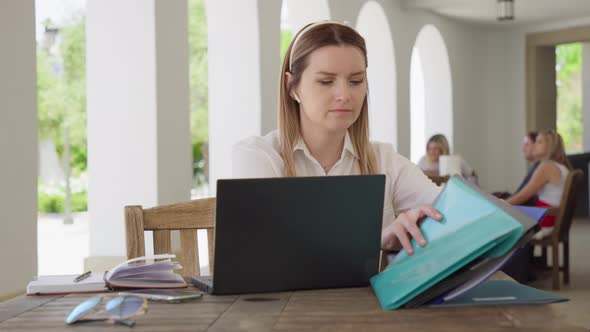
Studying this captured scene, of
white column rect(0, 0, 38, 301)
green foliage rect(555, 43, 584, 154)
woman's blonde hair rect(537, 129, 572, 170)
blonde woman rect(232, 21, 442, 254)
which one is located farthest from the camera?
green foliage rect(555, 43, 584, 154)

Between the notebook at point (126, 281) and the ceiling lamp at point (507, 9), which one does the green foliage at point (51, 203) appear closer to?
the ceiling lamp at point (507, 9)

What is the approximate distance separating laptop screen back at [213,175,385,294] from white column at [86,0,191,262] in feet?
10.9

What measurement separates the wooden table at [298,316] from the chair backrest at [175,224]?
1.53 ft

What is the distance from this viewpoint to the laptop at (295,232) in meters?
1.47

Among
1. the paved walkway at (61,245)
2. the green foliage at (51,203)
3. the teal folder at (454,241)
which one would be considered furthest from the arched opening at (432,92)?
the teal folder at (454,241)

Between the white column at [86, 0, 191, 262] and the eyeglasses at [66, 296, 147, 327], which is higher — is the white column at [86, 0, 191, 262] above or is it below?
above

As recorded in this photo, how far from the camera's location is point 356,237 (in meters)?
1.54

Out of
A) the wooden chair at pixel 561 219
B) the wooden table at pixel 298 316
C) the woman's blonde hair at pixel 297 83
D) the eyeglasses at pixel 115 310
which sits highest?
the woman's blonde hair at pixel 297 83

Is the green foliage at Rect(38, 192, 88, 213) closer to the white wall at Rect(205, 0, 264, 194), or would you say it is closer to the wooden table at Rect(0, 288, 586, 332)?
the white wall at Rect(205, 0, 264, 194)

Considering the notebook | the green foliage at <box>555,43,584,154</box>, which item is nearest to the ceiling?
the notebook

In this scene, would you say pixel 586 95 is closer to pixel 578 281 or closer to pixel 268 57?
pixel 578 281

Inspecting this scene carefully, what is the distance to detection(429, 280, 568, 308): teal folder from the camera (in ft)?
4.60

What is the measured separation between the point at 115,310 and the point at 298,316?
29 cm

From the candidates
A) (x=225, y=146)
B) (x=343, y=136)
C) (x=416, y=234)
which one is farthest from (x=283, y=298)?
(x=225, y=146)
